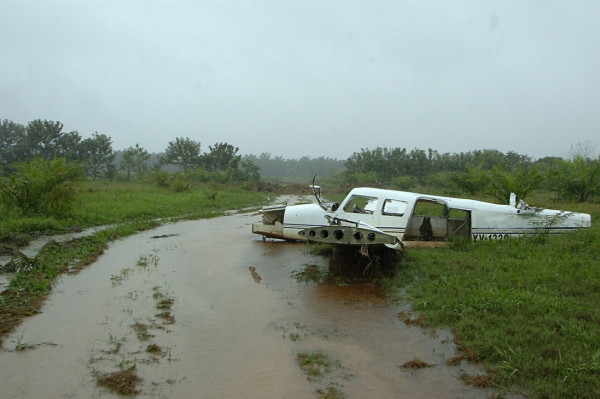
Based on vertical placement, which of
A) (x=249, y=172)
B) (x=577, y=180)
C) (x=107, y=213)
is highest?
(x=249, y=172)

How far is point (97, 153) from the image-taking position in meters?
45.1

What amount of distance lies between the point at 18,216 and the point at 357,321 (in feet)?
36.6

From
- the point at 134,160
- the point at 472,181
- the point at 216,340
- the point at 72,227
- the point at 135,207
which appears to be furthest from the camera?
the point at 134,160

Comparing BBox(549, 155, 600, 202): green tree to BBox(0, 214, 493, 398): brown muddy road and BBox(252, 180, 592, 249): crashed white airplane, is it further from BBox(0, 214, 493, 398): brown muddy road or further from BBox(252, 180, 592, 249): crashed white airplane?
BBox(0, 214, 493, 398): brown muddy road

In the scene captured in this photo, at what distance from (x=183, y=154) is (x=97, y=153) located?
35.6 ft

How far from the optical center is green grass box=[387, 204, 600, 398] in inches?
165

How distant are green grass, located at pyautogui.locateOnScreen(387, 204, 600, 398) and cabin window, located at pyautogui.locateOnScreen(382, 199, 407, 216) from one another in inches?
37.2

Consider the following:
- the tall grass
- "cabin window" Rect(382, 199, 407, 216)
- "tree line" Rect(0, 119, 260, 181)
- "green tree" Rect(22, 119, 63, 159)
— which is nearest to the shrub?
the tall grass

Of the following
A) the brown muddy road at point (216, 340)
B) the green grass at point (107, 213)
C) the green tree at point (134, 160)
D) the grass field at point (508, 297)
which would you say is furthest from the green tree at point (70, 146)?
the brown muddy road at point (216, 340)

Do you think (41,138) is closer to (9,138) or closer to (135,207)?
(9,138)

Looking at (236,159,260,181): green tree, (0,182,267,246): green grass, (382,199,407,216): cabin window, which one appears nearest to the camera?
(382,199,407,216): cabin window

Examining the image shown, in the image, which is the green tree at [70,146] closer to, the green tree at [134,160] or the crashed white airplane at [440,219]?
the green tree at [134,160]

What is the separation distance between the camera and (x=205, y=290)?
7664 mm

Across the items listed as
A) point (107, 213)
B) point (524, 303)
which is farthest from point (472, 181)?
point (107, 213)
